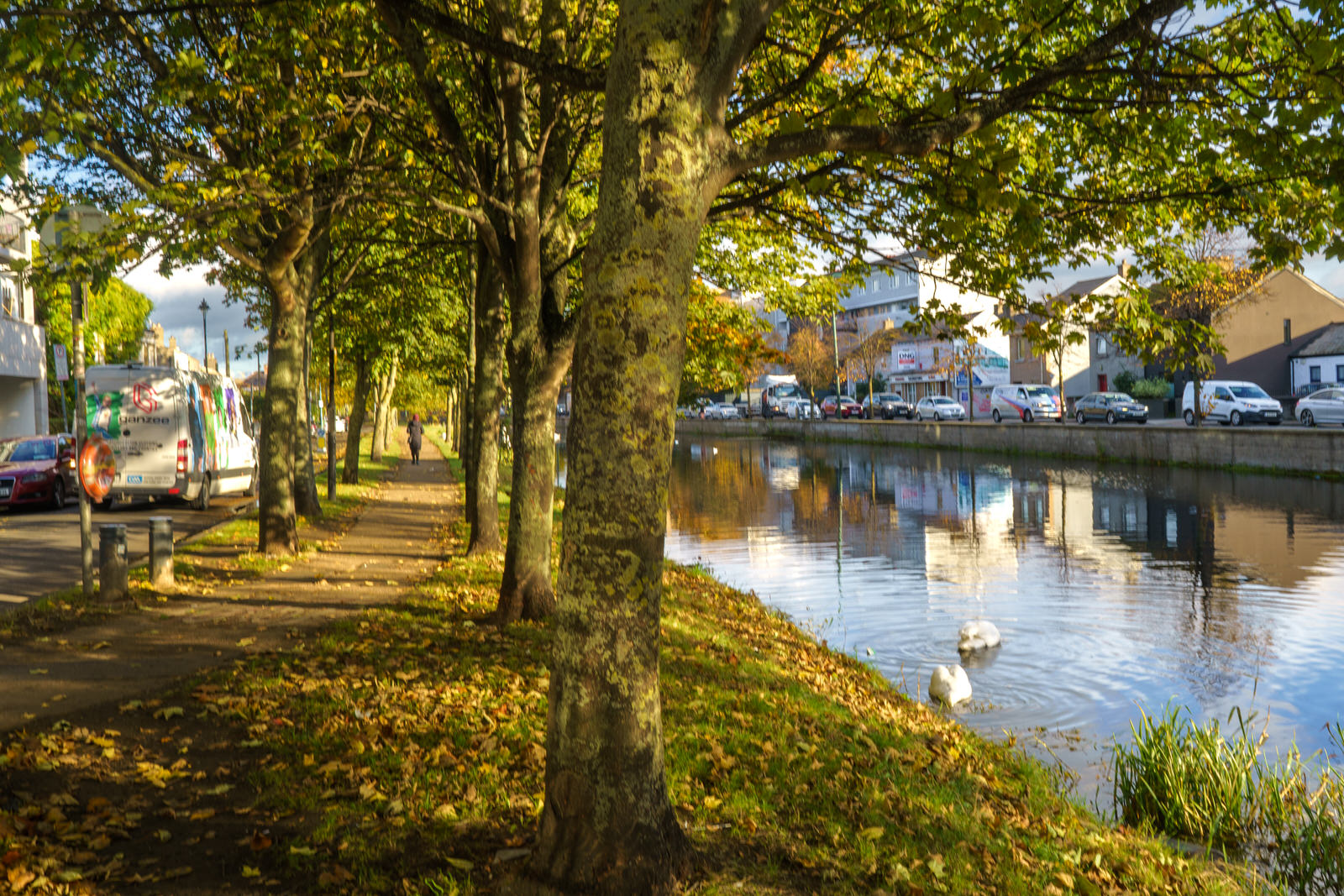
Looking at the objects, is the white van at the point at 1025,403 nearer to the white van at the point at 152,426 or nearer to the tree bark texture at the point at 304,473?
the tree bark texture at the point at 304,473

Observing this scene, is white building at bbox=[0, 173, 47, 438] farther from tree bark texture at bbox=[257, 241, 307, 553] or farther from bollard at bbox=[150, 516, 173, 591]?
bollard at bbox=[150, 516, 173, 591]

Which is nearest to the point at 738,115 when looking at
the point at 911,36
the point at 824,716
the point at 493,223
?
the point at 911,36

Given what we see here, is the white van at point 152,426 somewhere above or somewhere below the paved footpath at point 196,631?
above

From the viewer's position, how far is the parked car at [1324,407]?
133ft

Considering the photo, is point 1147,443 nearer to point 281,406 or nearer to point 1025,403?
point 1025,403

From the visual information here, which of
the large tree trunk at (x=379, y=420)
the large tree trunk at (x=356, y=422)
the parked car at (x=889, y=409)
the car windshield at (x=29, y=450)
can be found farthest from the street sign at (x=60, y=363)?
the parked car at (x=889, y=409)

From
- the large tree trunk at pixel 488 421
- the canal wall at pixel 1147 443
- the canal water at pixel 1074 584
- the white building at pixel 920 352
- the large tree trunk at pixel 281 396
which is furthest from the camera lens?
the white building at pixel 920 352

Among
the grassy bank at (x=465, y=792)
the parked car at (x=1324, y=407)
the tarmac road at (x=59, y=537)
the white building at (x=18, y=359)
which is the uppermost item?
the white building at (x=18, y=359)

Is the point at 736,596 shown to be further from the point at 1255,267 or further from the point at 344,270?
the point at 344,270

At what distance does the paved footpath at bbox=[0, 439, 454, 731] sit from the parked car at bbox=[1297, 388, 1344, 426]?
3643cm

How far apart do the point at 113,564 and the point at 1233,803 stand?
9691 millimetres

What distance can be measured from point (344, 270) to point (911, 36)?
17.6m

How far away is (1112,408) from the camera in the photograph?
52.1m

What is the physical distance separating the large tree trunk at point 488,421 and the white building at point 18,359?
30626 mm
